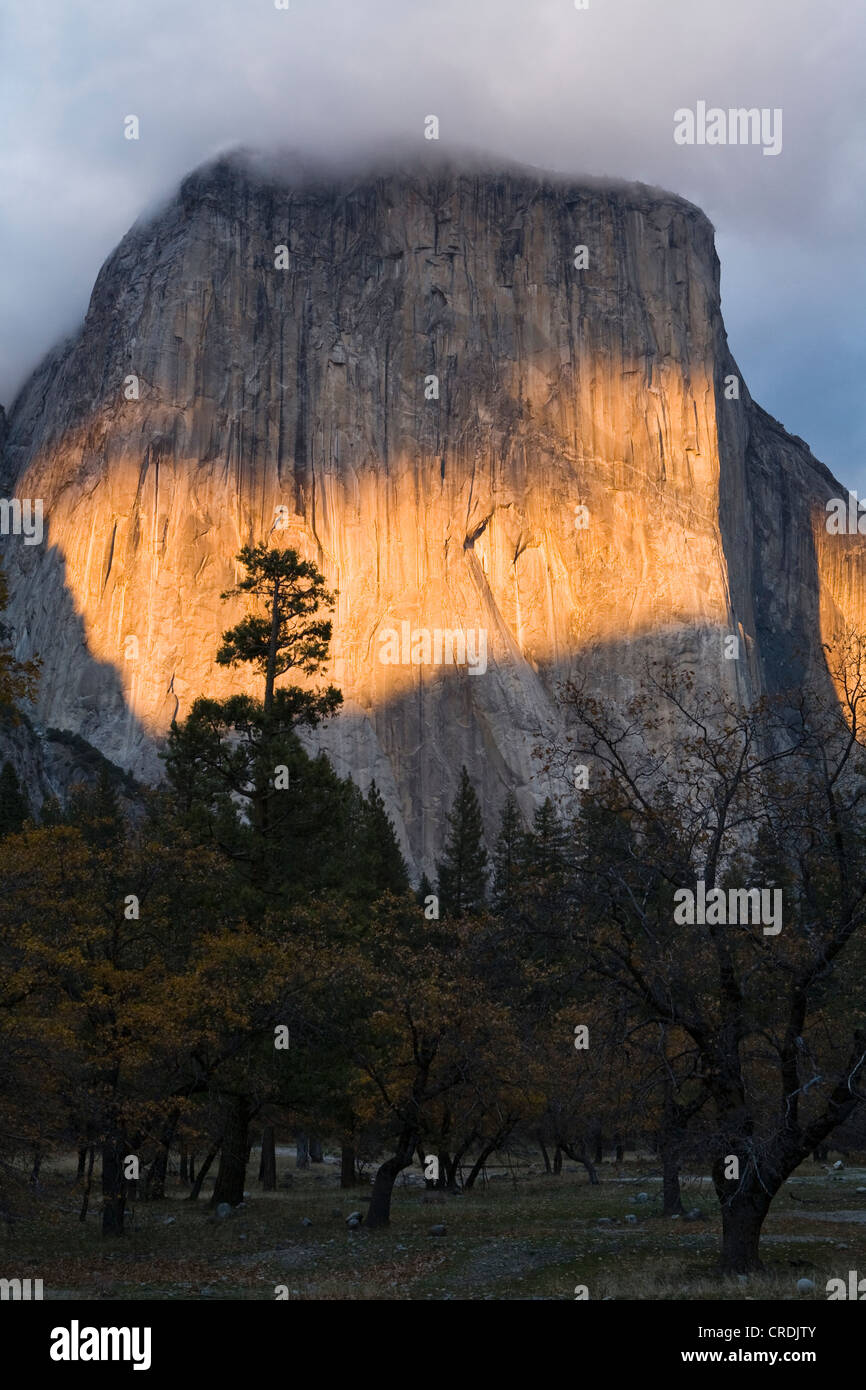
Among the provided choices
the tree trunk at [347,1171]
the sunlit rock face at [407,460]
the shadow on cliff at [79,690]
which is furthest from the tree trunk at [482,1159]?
the shadow on cliff at [79,690]

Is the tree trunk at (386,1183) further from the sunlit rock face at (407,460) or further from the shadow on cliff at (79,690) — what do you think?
the sunlit rock face at (407,460)

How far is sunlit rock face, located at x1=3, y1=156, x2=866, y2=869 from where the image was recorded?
3949 inches

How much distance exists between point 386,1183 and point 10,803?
36103 mm

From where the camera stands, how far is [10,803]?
5638cm

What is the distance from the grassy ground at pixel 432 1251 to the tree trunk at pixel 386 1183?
Answer: 47cm

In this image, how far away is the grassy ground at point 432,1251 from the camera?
54.1ft

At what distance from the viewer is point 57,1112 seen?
19516mm

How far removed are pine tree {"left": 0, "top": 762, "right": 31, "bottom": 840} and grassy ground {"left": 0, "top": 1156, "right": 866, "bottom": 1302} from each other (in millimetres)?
24537

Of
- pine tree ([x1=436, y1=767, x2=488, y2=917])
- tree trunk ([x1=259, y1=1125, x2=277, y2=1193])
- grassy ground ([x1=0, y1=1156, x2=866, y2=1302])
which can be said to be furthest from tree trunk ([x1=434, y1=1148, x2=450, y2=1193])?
pine tree ([x1=436, y1=767, x2=488, y2=917])

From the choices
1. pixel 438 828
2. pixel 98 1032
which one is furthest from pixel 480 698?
pixel 98 1032

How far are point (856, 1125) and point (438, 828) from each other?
2959 inches

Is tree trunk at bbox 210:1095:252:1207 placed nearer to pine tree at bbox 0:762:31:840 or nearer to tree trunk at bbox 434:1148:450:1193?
tree trunk at bbox 434:1148:450:1193

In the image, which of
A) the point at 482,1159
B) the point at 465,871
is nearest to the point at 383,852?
the point at 465,871
